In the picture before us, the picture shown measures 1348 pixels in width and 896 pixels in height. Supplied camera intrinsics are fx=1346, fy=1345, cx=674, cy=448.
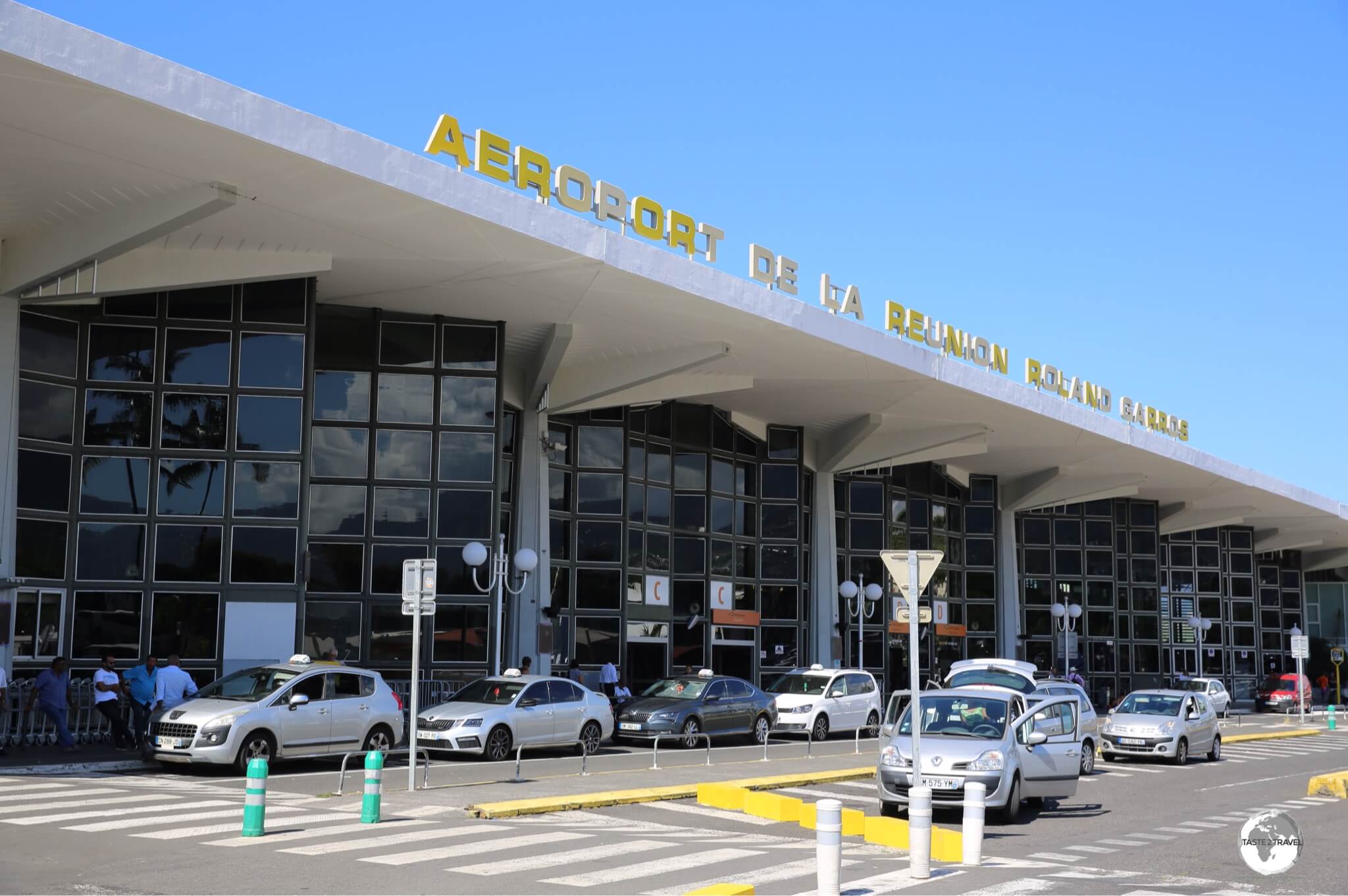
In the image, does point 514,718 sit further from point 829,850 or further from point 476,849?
point 829,850

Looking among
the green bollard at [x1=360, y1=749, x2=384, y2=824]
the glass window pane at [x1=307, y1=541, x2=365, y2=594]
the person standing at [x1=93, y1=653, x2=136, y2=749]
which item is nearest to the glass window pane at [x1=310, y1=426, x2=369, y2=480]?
the glass window pane at [x1=307, y1=541, x2=365, y2=594]

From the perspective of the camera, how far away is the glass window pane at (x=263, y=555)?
26.0 metres

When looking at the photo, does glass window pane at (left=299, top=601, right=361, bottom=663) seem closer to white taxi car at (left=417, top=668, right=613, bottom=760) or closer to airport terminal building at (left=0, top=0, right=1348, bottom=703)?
airport terminal building at (left=0, top=0, right=1348, bottom=703)

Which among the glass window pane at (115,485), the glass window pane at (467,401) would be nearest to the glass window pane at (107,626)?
the glass window pane at (115,485)

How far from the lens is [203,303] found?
2572 cm

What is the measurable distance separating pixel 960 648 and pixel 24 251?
37.6 meters

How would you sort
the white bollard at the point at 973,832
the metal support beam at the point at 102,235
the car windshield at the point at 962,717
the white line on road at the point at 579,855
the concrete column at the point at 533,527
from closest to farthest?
the white line on road at the point at 579,855 → the white bollard at the point at 973,832 → the car windshield at the point at 962,717 → the metal support beam at the point at 102,235 → the concrete column at the point at 533,527

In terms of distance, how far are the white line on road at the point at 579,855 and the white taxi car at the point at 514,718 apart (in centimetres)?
836

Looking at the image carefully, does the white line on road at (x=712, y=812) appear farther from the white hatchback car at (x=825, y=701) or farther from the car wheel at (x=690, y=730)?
the white hatchback car at (x=825, y=701)

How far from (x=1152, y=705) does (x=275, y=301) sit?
1932 centimetres

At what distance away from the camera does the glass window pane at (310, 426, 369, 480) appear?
29.0 metres

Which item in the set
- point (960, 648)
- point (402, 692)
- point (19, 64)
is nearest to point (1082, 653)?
point (960, 648)

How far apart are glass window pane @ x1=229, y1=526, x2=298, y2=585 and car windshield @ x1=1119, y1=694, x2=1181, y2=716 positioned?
1685 centimetres

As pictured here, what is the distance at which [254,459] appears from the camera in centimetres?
2619
